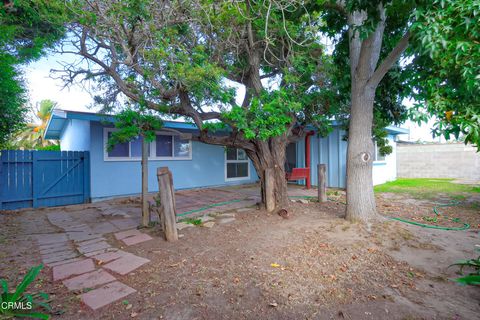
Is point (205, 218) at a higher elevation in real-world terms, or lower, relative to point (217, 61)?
lower

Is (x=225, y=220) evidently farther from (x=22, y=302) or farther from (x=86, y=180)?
(x=86, y=180)

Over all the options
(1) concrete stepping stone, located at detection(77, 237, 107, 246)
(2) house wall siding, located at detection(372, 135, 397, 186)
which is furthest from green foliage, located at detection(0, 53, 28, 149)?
(2) house wall siding, located at detection(372, 135, 397, 186)

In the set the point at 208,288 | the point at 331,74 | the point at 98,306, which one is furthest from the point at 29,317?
the point at 331,74

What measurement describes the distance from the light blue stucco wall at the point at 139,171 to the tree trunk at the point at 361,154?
651 cm

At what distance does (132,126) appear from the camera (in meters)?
4.65

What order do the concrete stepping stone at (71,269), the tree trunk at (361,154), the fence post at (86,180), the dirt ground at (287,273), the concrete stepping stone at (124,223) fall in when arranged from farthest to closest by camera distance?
the fence post at (86,180) → the concrete stepping stone at (124,223) → the tree trunk at (361,154) → the concrete stepping stone at (71,269) → the dirt ground at (287,273)

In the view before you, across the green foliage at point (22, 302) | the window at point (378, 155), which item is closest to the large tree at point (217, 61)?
the green foliage at point (22, 302)

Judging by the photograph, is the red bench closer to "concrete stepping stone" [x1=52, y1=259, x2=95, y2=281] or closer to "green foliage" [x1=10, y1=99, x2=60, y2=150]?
"concrete stepping stone" [x1=52, y1=259, x2=95, y2=281]

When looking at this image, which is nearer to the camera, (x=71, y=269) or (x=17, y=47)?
(x=71, y=269)

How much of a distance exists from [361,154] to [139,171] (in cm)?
703

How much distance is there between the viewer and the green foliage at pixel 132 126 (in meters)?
4.59

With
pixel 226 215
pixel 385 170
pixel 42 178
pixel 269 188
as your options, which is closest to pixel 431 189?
pixel 385 170

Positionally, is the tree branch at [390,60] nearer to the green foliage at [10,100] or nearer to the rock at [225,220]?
the rock at [225,220]

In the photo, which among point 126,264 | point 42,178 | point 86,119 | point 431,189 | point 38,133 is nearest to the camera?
point 126,264
